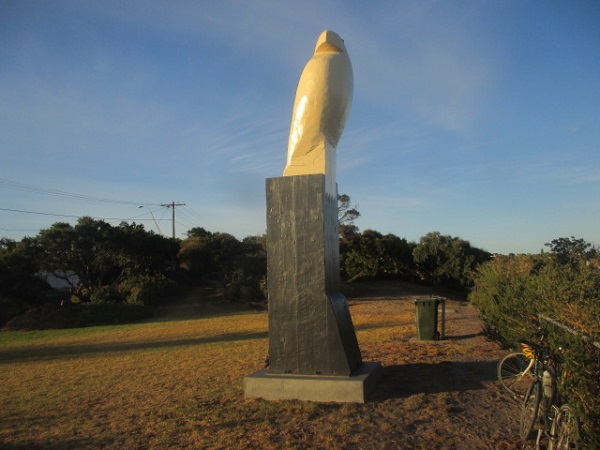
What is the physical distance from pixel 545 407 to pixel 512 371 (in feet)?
6.59

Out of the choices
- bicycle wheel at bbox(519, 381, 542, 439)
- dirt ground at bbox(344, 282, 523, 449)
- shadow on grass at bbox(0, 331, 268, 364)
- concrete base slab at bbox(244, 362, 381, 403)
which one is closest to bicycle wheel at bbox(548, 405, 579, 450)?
bicycle wheel at bbox(519, 381, 542, 439)

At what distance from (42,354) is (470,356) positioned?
9763 mm

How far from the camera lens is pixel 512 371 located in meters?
6.58

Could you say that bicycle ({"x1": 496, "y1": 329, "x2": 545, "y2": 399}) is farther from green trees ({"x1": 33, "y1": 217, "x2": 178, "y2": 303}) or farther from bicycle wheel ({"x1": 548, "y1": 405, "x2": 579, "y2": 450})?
green trees ({"x1": 33, "y1": 217, "x2": 178, "y2": 303})

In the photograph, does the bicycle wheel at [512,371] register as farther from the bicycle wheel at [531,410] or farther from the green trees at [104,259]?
the green trees at [104,259]

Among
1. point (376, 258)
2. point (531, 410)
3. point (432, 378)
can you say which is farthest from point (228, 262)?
point (531, 410)

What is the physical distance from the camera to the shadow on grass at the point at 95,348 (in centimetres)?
1195

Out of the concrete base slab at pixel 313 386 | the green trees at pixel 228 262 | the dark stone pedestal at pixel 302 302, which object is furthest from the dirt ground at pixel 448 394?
the green trees at pixel 228 262

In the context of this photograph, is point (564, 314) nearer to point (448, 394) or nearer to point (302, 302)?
point (448, 394)

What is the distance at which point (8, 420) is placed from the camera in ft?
20.6

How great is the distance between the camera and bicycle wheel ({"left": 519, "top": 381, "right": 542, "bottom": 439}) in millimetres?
4652

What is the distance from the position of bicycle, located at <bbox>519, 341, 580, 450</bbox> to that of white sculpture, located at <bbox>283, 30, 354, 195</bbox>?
126 inches

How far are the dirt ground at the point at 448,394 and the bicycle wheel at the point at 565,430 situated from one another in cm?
74

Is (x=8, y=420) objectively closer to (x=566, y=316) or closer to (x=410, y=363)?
(x=410, y=363)
